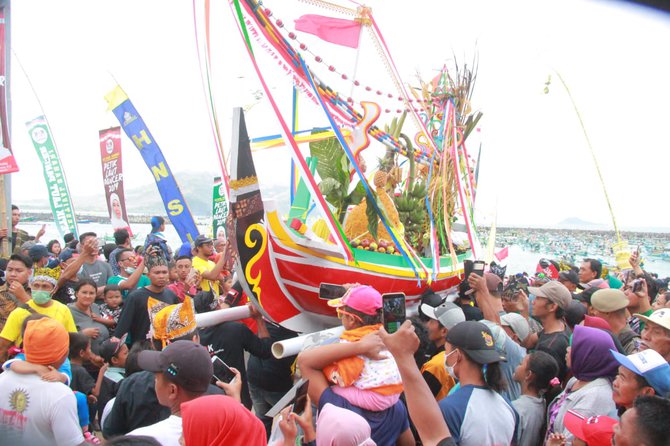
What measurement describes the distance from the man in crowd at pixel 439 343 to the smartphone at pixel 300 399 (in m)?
1.09

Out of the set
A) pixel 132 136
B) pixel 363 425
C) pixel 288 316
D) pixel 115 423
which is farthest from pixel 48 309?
pixel 132 136

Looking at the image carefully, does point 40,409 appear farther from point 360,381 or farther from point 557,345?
point 557,345

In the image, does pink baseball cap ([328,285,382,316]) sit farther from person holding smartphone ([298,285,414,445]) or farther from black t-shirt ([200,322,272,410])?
black t-shirt ([200,322,272,410])

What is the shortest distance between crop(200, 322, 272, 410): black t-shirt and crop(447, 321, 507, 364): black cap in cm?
156

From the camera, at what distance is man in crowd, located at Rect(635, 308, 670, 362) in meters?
→ 2.99

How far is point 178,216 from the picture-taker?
7906mm

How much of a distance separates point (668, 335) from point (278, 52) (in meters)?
4.29

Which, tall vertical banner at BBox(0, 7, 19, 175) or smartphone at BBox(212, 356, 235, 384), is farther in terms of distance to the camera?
tall vertical banner at BBox(0, 7, 19, 175)

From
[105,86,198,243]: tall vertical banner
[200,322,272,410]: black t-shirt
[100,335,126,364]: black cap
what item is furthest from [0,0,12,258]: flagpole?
[200,322,272,410]: black t-shirt

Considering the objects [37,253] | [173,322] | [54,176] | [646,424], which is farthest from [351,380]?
[54,176]

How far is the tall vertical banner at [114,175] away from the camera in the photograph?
348 inches

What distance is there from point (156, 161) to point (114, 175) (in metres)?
1.44

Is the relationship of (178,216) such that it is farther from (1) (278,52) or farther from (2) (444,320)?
(2) (444,320)

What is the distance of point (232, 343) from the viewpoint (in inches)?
131
